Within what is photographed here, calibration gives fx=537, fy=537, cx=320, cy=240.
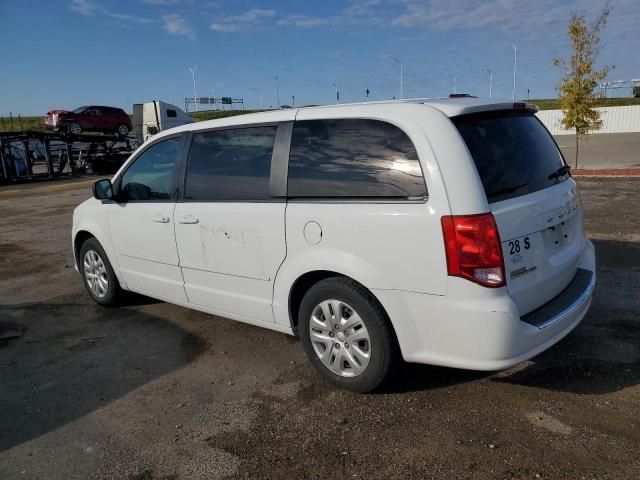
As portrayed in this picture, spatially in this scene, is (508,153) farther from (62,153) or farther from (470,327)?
(62,153)

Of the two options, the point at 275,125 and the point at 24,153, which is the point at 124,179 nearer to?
the point at 275,125

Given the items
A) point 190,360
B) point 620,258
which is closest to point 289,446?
point 190,360

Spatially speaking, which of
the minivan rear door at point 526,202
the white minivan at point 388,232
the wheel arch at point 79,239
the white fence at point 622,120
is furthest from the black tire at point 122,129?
the minivan rear door at point 526,202

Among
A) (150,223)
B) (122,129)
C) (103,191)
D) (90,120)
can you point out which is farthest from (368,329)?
(122,129)

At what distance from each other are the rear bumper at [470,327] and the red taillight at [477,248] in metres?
0.06

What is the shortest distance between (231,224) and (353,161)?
1.09 m

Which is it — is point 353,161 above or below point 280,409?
above

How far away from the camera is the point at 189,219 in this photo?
4.21 meters

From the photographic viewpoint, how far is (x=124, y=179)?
5.08 meters

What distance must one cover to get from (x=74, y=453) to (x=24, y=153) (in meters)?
27.1

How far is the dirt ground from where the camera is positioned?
2.77m

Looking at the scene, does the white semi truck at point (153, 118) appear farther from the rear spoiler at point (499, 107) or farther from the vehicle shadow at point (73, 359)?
the rear spoiler at point (499, 107)

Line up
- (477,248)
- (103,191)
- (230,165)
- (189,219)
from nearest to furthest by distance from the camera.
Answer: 1. (477,248)
2. (230,165)
3. (189,219)
4. (103,191)

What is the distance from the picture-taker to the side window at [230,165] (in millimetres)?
3795
